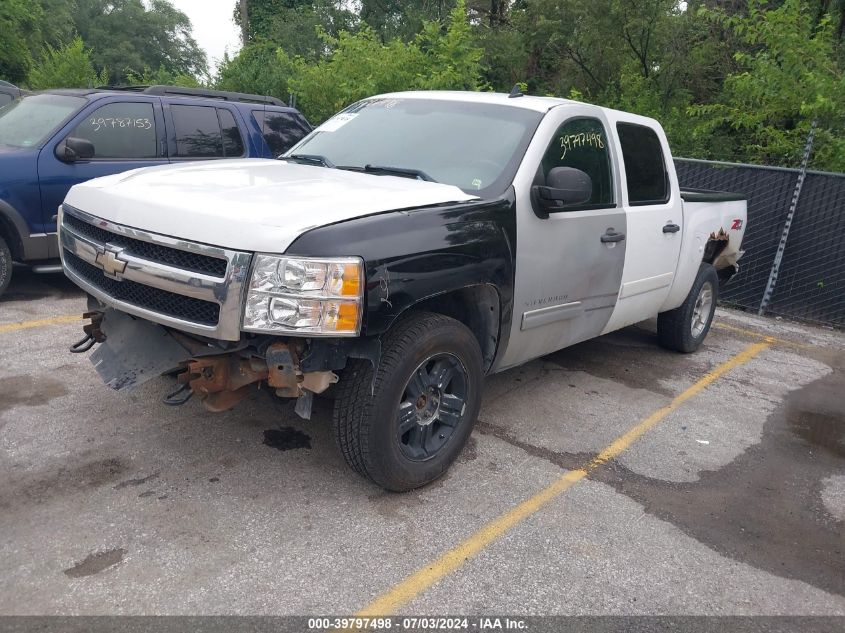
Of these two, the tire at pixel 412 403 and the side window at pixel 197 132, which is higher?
the side window at pixel 197 132

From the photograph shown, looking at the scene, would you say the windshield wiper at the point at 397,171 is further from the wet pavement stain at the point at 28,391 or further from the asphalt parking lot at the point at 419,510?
the wet pavement stain at the point at 28,391

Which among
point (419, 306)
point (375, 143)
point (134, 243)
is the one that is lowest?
point (419, 306)

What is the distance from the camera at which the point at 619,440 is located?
4.51 m

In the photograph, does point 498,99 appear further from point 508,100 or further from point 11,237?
point 11,237

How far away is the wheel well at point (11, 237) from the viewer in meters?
6.08

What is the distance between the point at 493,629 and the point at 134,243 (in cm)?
228

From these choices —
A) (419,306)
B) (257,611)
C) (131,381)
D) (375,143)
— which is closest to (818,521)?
(419,306)

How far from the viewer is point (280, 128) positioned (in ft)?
26.0

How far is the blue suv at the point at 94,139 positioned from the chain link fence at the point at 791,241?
5556 mm

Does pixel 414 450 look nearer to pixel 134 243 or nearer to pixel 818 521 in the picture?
pixel 134 243

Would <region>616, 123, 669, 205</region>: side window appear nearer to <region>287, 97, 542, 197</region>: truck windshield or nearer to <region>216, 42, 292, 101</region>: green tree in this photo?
<region>287, 97, 542, 197</region>: truck windshield

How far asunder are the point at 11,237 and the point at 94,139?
1170 millimetres

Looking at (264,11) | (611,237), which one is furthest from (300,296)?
(264,11)

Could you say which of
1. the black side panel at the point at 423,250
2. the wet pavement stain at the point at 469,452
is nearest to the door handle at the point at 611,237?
the black side panel at the point at 423,250
